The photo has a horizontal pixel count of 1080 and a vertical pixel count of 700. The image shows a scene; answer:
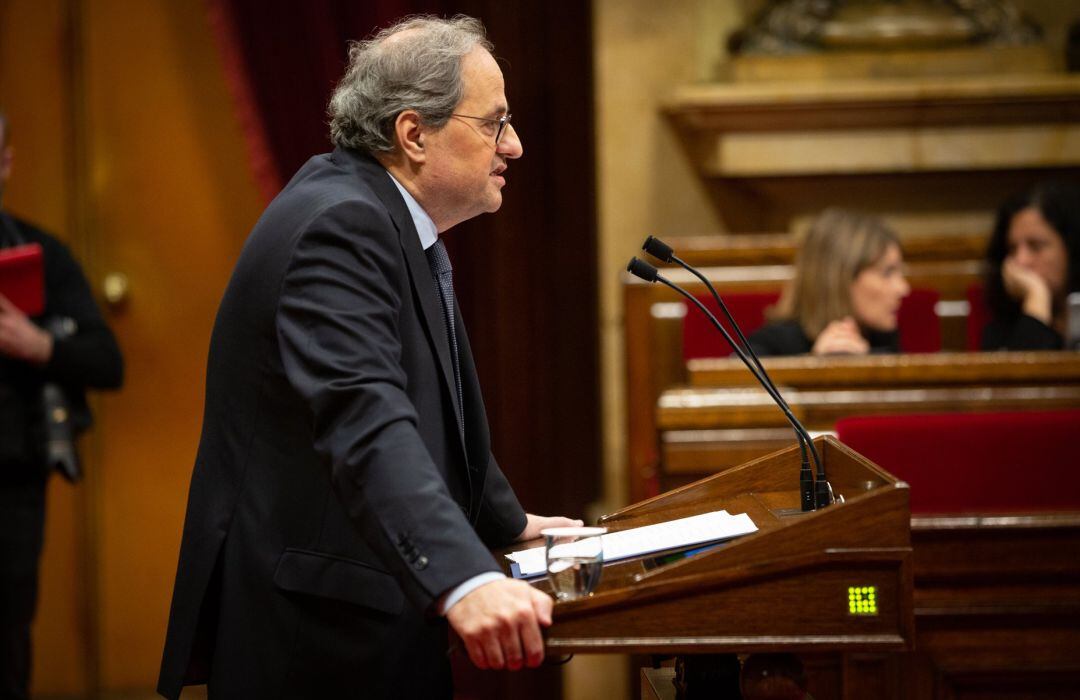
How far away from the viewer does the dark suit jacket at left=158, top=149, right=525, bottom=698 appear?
1.64m

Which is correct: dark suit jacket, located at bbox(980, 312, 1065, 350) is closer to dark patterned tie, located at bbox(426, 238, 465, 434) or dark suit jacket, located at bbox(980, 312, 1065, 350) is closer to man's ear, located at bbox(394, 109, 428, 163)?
dark patterned tie, located at bbox(426, 238, 465, 434)

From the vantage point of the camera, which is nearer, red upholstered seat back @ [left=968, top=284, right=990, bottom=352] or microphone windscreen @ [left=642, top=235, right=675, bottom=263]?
microphone windscreen @ [left=642, top=235, right=675, bottom=263]

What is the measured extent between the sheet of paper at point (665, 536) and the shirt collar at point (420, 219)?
0.46 meters

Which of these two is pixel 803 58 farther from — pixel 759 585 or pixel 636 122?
pixel 759 585

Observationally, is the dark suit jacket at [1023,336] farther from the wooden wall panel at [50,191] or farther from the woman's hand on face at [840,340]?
the wooden wall panel at [50,191]

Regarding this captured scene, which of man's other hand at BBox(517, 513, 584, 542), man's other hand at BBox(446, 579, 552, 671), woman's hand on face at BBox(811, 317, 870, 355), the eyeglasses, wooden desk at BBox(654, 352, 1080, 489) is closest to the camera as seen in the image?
man's other hand at BBox(446, 579, 552, 671)

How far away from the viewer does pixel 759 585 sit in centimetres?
155

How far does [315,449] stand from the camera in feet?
5.40

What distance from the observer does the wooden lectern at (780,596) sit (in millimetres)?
1542

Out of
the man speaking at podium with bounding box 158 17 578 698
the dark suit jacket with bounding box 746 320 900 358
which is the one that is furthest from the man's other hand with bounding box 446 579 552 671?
the dark suit jacket with bounding box 746 320 900 358

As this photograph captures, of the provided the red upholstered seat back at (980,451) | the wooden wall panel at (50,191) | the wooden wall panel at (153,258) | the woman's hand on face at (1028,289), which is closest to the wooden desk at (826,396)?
the red upholstered seat back at (980,451)

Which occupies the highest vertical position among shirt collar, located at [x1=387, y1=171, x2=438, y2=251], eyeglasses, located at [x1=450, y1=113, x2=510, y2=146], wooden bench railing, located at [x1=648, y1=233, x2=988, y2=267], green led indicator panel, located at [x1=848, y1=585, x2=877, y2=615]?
eyeglasses, located at [x1=450, y1=113, x2=510, y2=146]

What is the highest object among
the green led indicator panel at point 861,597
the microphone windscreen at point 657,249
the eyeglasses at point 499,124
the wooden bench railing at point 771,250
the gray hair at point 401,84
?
the gray hair at point 401,84

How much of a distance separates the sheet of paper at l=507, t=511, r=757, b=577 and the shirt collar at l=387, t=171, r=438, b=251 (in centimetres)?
46
